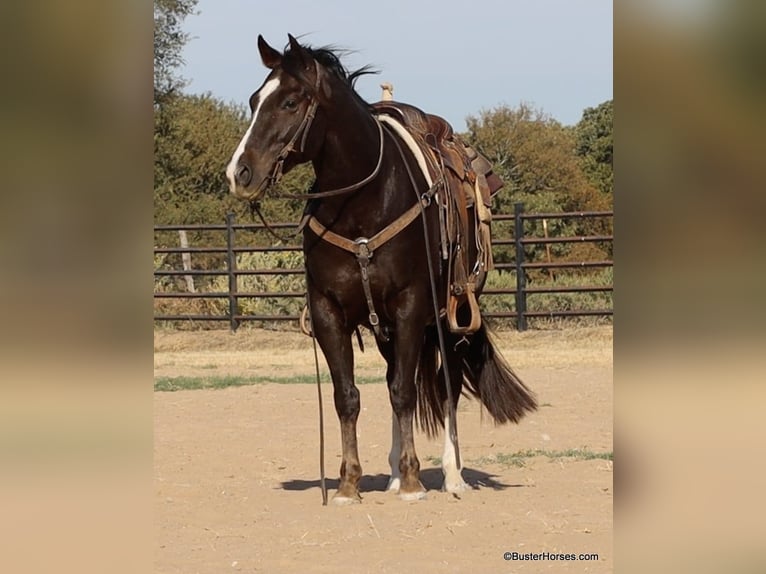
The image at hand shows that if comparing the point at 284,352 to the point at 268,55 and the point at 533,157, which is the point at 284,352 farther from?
the point at 533,157

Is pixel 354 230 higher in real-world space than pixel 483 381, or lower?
higher

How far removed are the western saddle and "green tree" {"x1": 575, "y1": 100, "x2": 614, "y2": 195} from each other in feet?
75.0

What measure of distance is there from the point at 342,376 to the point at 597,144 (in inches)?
1164

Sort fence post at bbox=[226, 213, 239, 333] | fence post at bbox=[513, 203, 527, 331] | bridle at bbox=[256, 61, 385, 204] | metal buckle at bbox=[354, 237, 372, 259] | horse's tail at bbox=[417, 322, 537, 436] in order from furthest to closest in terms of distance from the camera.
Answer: fence post at bbox=[226, 213, 239, 333] → fence post at bbox=[513, 203, 527, 331] → horse's tail at bbox=[417, 322, 537, 436] → metal buckle at bbox=[354, 237, 372, 259] → bridle at bbox=[256, 61, 385, 204]

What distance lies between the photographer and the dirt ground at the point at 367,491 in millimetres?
4809

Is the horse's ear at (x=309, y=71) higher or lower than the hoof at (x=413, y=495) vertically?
higher

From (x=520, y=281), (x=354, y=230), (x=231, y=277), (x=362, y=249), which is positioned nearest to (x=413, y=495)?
(x=362, y=249)

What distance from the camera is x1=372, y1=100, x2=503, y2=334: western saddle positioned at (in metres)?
A: 6.45

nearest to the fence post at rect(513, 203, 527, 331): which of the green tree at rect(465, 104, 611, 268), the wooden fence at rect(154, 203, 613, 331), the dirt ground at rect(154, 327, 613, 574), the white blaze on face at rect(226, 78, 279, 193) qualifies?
the wooden fence at rect(154, 203, 613, 331)

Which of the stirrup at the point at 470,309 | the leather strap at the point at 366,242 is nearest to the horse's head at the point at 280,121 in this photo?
the leather strap at the point at 366,242

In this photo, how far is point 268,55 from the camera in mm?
5652

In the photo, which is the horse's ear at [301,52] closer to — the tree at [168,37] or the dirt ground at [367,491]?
the dirt ground at [367,491]

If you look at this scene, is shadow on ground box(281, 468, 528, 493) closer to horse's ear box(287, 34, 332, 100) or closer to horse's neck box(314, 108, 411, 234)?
horse's neck box(314, 108, 411, 234)
